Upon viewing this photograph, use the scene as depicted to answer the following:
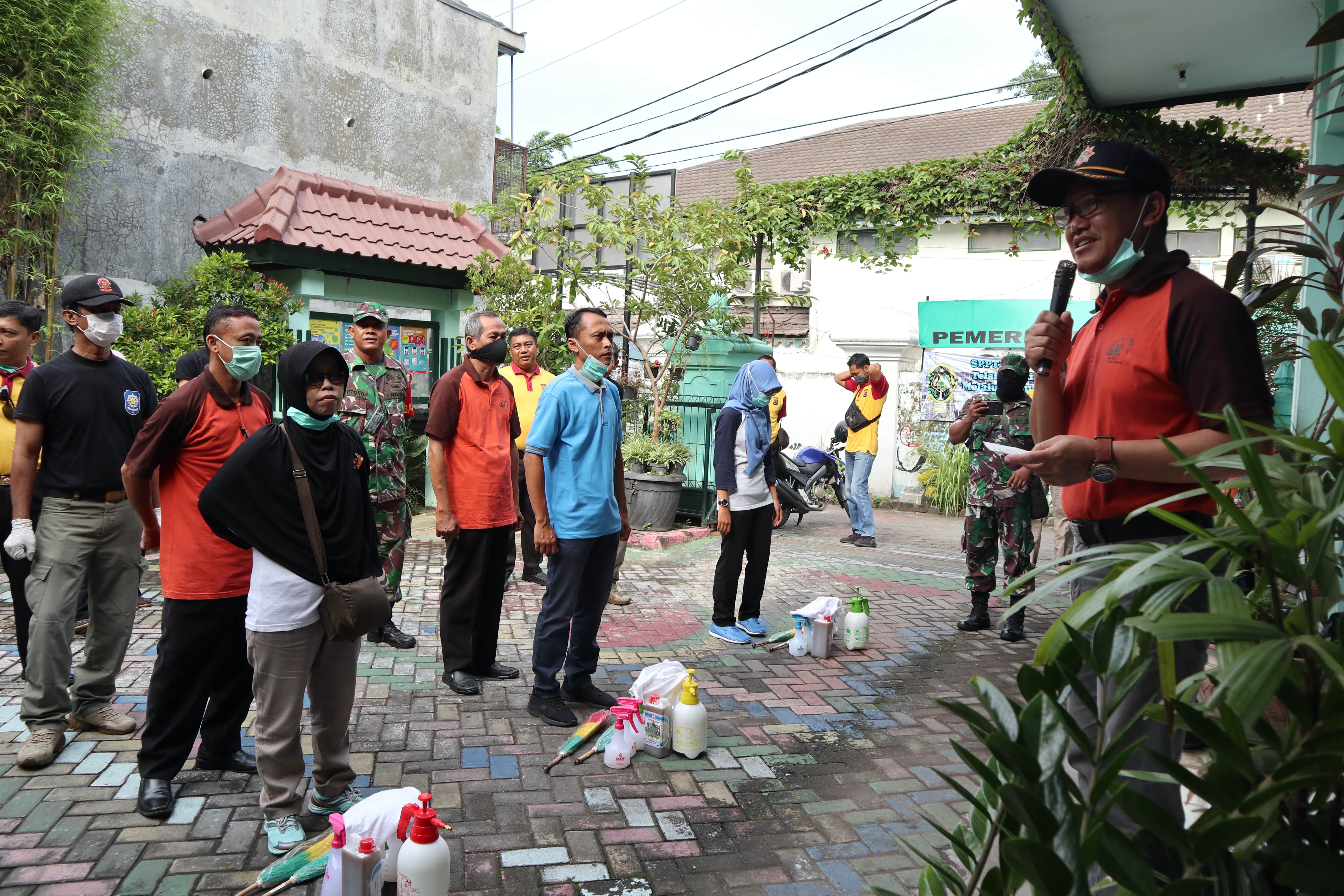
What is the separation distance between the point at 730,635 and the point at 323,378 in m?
3.72

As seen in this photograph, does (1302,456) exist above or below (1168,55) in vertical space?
below

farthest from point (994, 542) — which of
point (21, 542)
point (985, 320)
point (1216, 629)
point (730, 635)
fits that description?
point (985, 320)

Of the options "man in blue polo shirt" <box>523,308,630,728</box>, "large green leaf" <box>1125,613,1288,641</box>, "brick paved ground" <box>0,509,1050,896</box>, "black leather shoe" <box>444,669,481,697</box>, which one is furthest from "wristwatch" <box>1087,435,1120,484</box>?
"black leather shoe" <box>444,669,481,697</box>

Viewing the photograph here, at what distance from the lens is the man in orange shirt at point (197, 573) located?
3557 mm

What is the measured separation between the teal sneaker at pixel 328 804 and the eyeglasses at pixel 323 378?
1.60m

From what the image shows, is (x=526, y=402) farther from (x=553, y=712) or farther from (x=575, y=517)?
(x=553, y=712)

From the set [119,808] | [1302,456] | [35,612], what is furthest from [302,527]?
[1302,456]

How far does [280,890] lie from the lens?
297 cm

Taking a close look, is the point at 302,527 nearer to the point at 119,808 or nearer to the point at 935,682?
the point at 119,808

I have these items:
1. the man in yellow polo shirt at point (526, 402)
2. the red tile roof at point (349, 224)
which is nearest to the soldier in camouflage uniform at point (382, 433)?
the man in yellow polo shirt at point (526, 402)

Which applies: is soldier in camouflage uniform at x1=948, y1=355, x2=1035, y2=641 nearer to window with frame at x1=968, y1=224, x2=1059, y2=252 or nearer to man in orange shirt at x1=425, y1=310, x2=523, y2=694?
man in orange shirt at x1=425, y1=310, x2=523, y2=694

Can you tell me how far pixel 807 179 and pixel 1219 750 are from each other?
535 inches

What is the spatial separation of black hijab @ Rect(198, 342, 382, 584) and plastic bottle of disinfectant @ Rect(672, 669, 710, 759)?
1.64 m

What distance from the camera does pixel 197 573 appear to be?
11.8 ft
